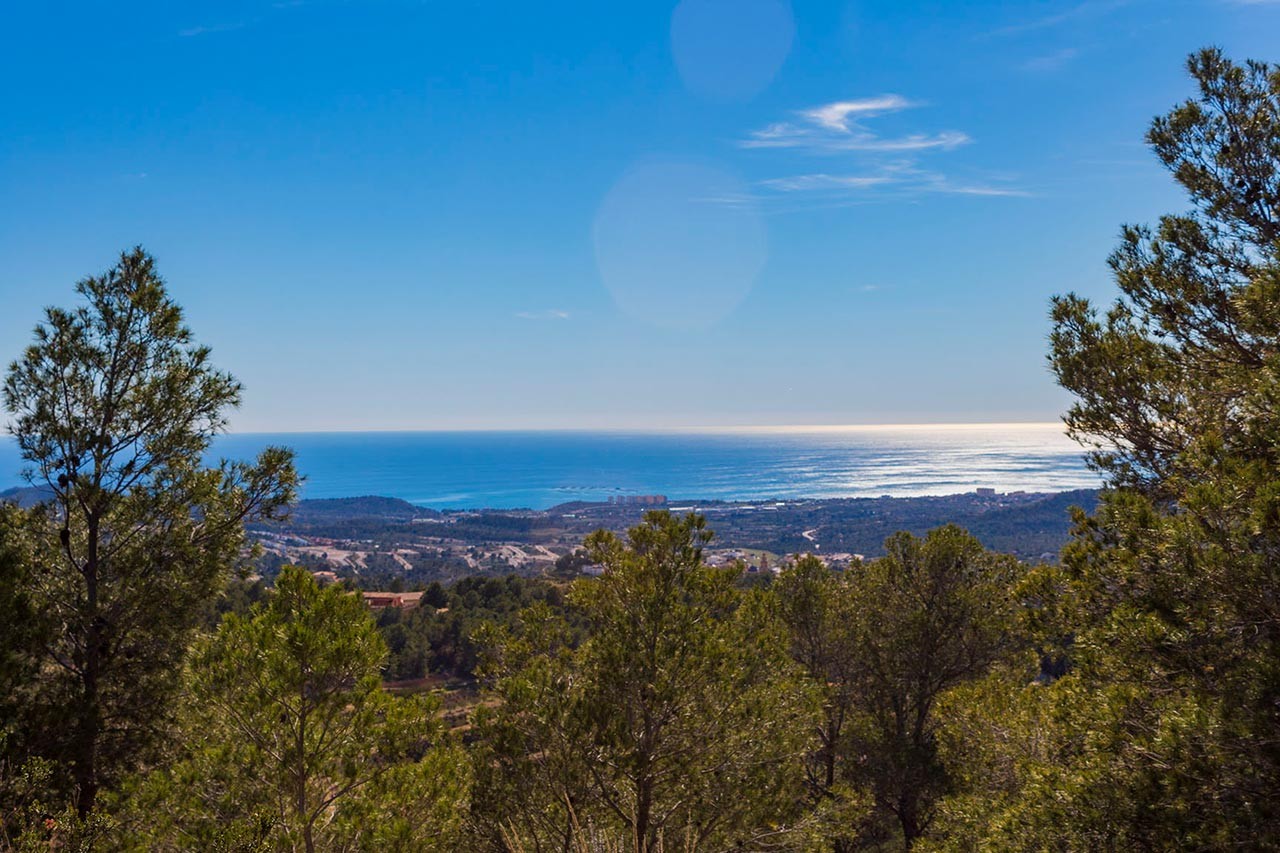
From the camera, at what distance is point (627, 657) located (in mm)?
7637

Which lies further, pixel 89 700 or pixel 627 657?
pixel 627 657

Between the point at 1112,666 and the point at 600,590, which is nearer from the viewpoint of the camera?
the point at 1112,666

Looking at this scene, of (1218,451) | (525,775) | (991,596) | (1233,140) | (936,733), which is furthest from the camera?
(991,596)

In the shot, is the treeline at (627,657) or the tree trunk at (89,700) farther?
the tree trunk at (89,700)

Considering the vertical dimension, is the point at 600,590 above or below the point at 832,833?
above

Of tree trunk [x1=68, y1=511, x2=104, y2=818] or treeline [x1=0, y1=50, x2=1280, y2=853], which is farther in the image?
tree trunk [x1=68, y1=511, x2=104, y2=818]

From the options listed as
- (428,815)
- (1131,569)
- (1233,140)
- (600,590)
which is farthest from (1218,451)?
(428,815)

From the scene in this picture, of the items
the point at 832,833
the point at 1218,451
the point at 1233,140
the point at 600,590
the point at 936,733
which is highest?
the point at 1233,140

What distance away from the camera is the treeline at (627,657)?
172 inches

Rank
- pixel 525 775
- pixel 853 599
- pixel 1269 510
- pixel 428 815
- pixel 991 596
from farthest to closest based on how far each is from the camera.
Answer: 1. pixel 853 599
2. pixel 991 596
3. pixel 525 775
4. pixel 428 815
5. pixel 1269 510

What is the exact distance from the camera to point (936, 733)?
43.1ft

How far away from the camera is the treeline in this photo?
14.4ft

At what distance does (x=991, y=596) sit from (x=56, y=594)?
52.7 ft

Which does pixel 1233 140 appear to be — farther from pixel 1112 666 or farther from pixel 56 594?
pixel 56 594
